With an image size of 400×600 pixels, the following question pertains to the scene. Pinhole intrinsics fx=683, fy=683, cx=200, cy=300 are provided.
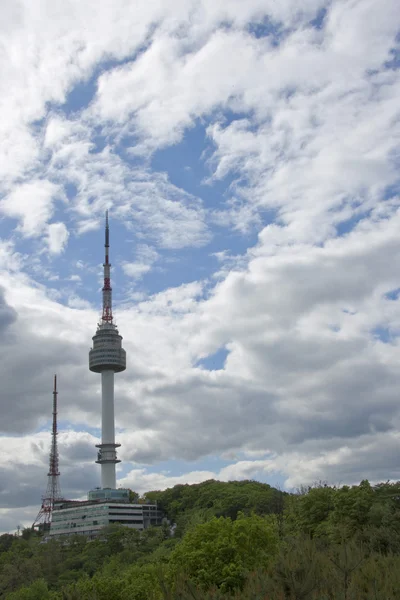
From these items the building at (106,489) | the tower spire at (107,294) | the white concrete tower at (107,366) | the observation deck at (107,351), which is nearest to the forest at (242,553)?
the building at (106,489)

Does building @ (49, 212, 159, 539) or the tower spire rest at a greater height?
the tower spire

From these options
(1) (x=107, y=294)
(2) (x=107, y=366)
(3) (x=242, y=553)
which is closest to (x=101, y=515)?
(2) (x=107, y=366)

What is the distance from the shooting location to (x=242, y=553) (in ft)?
172

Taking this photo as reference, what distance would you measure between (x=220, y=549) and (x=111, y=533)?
9562 cm

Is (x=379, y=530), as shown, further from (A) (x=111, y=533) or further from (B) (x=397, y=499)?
(A) (x=111, y=533)

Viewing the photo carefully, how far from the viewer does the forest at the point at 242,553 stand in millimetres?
25828

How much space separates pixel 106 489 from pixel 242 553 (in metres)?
134

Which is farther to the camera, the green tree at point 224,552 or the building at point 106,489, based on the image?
the building at point 106,489

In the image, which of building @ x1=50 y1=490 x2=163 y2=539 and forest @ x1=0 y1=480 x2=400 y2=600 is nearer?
forest @ x1=0 y1=480 x2=400 y2=600

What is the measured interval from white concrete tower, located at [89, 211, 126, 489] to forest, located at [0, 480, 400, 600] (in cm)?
2205

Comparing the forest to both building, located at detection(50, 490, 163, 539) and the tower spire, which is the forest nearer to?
building, located at detection(50, 490, 163, 539)

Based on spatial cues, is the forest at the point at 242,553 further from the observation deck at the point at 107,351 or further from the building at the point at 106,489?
the observation deck at the point at 107,351

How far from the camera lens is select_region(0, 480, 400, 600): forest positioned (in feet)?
84.7

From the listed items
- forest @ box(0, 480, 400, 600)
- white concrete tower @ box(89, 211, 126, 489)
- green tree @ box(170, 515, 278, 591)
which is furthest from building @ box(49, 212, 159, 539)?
green tree @ box(170, 515, 278, 591)
